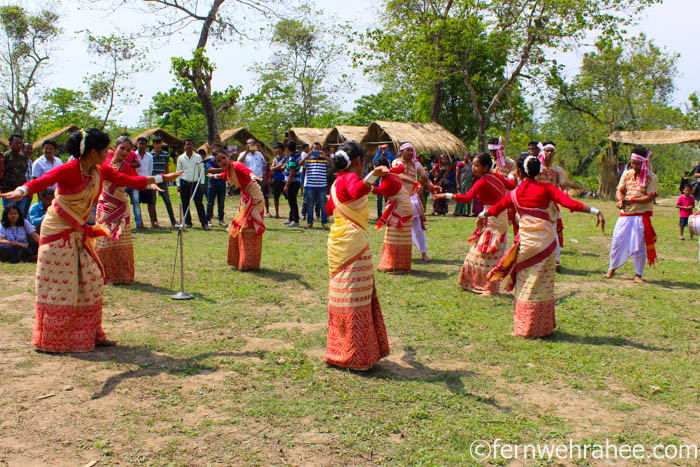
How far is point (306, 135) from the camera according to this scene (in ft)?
96.6

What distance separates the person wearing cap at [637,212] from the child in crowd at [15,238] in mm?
9196

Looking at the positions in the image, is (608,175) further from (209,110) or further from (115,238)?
(115,238)

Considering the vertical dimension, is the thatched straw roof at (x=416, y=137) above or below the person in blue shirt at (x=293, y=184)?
above

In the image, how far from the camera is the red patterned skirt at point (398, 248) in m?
8.80

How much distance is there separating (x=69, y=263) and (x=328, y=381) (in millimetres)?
2528

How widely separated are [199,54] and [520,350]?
20244 mm

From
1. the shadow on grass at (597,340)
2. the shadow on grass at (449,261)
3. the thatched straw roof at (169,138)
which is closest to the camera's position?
the shadow on grass at (597,340)

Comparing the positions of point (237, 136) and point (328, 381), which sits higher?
point (237, 136)

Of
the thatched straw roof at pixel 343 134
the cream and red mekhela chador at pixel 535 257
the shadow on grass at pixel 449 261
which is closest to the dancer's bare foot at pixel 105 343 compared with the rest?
the cream and red mekhela chador at pixel 535 257

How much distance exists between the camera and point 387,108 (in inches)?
1682

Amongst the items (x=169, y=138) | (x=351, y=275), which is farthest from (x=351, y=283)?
(x=169, y=138)

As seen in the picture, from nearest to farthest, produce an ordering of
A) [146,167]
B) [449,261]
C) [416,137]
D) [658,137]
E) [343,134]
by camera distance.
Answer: [449,261]
[146,167]
[658,137]
[416,137]
[343,134]

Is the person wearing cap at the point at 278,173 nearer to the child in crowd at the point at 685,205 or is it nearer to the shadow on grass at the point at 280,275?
the shadow on grass at the point at 280,275

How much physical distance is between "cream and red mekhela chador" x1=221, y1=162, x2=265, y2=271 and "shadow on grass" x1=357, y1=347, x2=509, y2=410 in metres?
4.03
